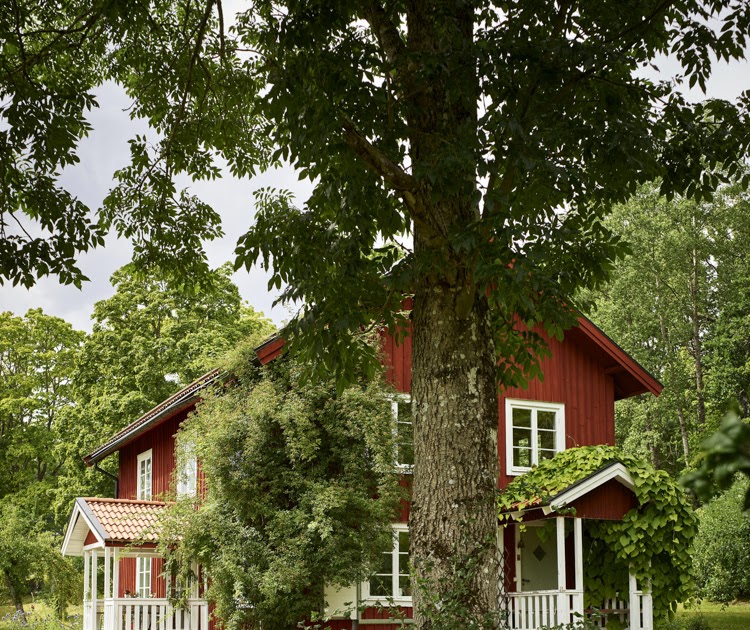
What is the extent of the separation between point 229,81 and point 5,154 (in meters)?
3.72

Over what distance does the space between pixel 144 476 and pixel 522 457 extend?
10.2 metres

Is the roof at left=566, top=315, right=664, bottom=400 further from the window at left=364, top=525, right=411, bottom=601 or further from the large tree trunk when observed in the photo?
the large tree trunk

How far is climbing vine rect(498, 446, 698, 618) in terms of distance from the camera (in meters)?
17.1

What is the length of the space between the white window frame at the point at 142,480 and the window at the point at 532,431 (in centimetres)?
930

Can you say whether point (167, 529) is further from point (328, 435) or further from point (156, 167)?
point (156, 167)

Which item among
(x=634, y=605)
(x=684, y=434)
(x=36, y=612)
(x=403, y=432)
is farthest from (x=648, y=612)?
(x=684, y=434)

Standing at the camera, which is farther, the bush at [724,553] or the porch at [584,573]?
the bush at [724,553]

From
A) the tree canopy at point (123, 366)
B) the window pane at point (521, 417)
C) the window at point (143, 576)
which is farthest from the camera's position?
the tree canopy at point (123, 366)

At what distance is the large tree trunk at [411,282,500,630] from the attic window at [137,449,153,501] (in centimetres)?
1754

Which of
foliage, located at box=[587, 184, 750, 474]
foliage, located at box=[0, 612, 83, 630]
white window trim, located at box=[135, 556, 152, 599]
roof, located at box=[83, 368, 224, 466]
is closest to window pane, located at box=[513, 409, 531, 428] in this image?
roof, located at box=[83, 368, 224, 466]

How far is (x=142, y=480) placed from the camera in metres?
25.7

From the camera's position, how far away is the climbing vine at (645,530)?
17.1 metres

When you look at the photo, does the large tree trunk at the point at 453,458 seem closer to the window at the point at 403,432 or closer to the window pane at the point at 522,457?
the window at the point at 403,432

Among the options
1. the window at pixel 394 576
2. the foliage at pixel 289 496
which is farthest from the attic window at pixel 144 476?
the window at pixel 394 576
